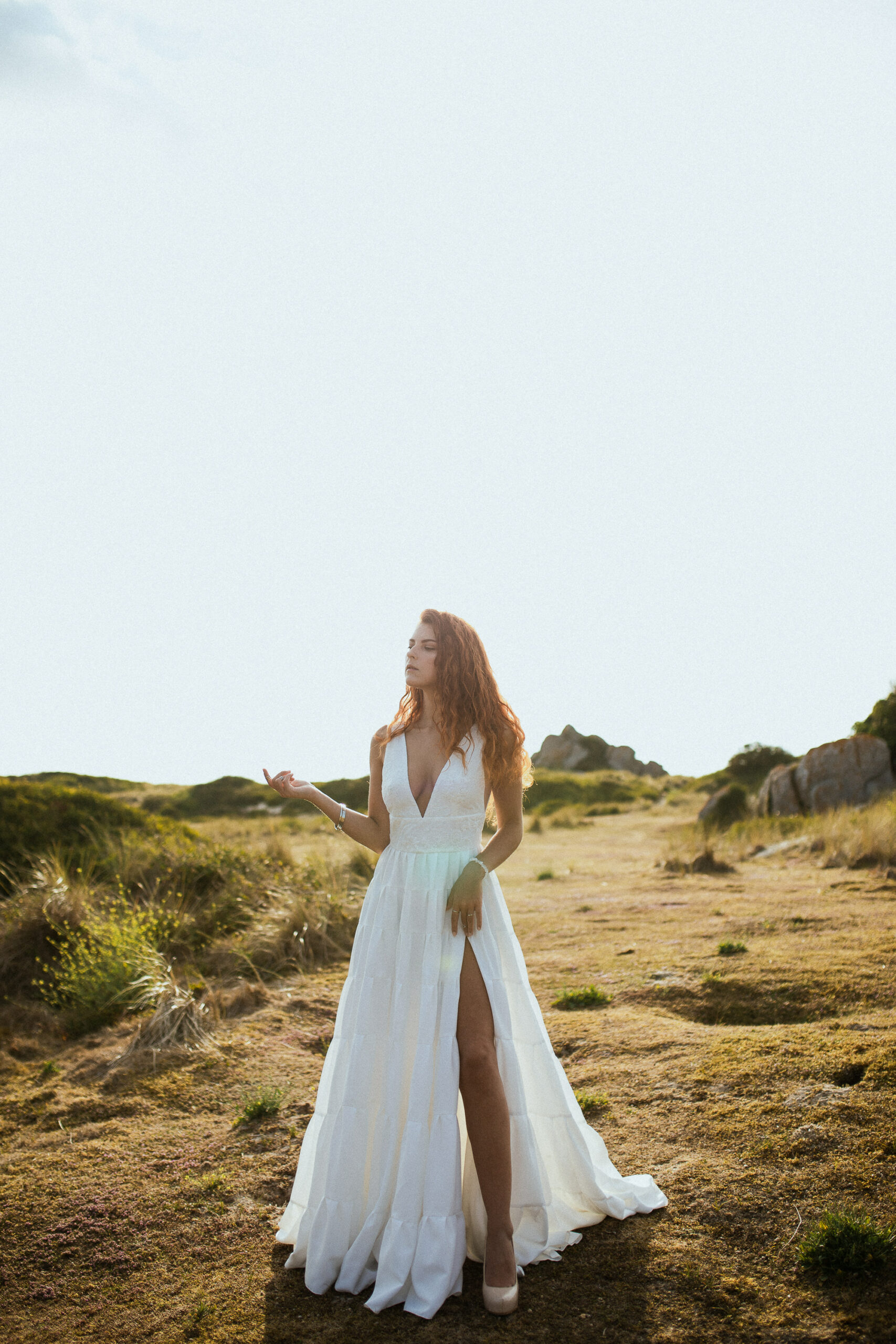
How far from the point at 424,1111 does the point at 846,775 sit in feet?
60.0

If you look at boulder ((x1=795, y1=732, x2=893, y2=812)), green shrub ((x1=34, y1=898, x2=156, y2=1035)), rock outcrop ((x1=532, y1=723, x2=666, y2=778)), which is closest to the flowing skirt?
green shrub ((x1=34, y1=898, x2=156, y2=1035))

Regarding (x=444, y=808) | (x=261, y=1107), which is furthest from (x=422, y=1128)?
(x=261, y=1107)

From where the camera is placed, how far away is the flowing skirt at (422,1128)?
309cm

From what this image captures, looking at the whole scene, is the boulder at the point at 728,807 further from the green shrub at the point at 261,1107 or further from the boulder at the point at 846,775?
the green shrub at the point at 261,1107

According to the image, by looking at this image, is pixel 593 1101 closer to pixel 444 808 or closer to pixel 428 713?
pixel 444 808

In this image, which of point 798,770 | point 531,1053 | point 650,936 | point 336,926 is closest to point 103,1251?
point 531,1053

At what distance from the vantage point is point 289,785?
3496 millimetres

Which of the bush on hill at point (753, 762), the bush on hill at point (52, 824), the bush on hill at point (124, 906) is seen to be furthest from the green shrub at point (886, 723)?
the bush on hill at point (52, 824)

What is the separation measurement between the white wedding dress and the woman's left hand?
0.06 metres

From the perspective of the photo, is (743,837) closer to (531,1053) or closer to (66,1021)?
(66,1021)

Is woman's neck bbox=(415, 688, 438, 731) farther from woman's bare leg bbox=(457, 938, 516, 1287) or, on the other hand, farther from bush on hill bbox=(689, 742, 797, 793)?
bush on hill bbox=(689, 742, 797, 793)

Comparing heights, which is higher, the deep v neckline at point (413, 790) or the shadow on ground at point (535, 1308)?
the deep v neckline at point (413, 790)

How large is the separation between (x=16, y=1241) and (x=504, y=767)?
10.1 feet

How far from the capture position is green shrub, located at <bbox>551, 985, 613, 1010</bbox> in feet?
20.3
